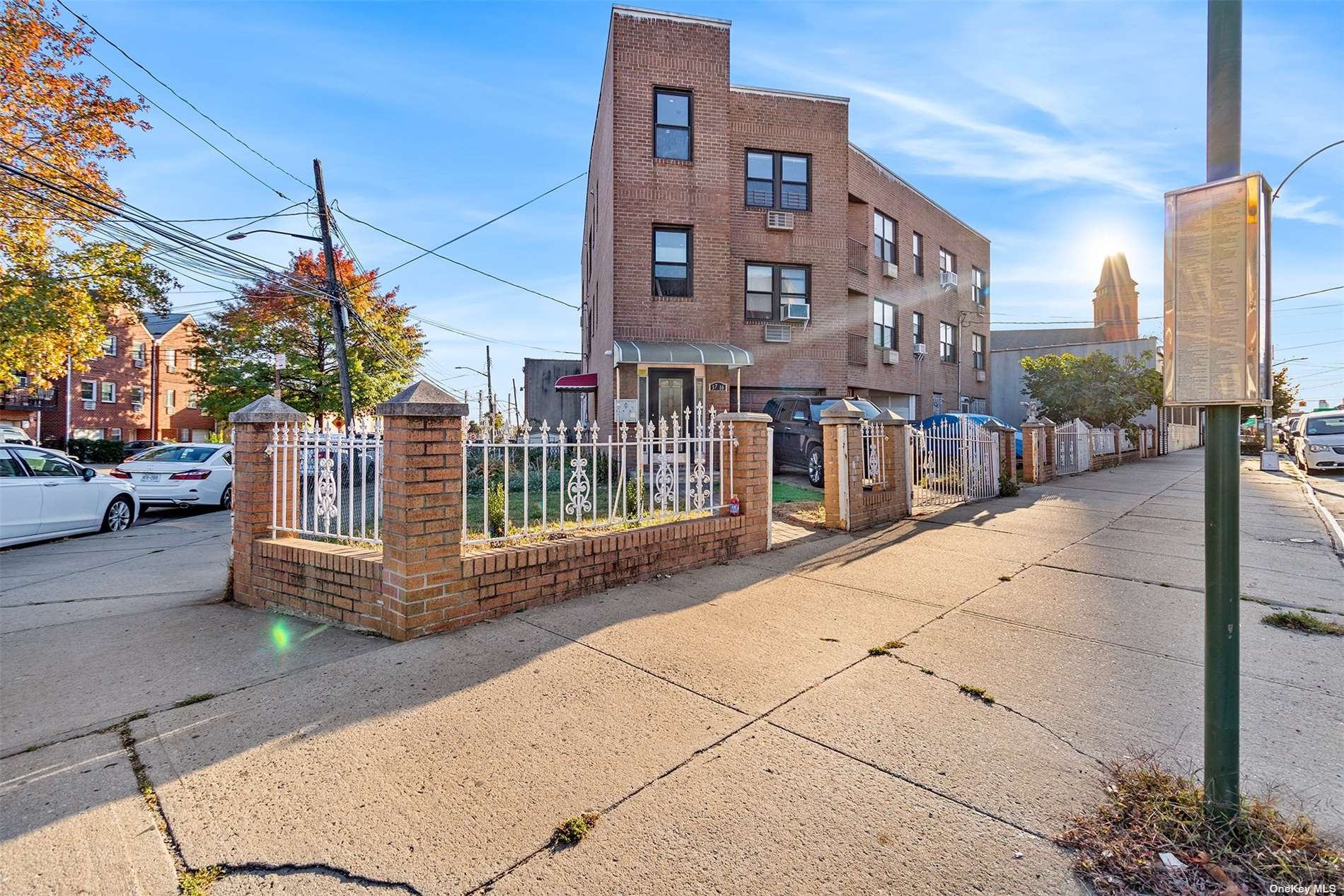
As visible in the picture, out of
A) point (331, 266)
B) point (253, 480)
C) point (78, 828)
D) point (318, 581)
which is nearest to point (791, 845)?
point (78, 828)

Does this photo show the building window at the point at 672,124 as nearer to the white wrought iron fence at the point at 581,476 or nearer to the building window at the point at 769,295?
the building window at the point at 769,295

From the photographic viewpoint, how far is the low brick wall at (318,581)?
Answer: 4355mm

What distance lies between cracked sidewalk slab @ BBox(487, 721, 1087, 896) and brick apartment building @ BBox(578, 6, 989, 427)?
1172cm

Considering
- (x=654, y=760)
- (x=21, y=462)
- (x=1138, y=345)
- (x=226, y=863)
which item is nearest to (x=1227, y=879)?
(x=654, y=760)

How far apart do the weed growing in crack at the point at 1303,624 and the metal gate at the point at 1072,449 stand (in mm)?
10879

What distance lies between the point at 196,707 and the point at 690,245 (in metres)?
14.1

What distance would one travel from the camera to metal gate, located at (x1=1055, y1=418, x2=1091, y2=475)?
1507cm

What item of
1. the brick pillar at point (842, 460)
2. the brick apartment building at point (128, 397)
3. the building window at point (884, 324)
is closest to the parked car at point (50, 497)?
the brick pillar at point (842, 460)

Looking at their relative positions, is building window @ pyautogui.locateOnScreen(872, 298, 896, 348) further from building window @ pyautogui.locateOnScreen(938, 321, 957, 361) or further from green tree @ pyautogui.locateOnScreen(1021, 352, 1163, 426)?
green tree @ pyautogui.locateOnScreen(1021, 352, 1163, 426)

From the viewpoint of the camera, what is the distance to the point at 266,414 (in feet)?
16.8

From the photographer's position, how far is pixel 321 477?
5074 millimetres

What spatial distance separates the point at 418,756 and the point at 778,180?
17.3 metres

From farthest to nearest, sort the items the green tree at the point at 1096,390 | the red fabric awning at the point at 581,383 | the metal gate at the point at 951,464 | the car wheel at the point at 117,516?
the green tree at the point at 1096,390
the red fabric awning at the point at 581,383
the metal gate at the point at 951,464
the car wheel at the point at 117,516

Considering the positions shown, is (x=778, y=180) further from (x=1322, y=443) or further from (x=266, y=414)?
(x=1322, y=443)
